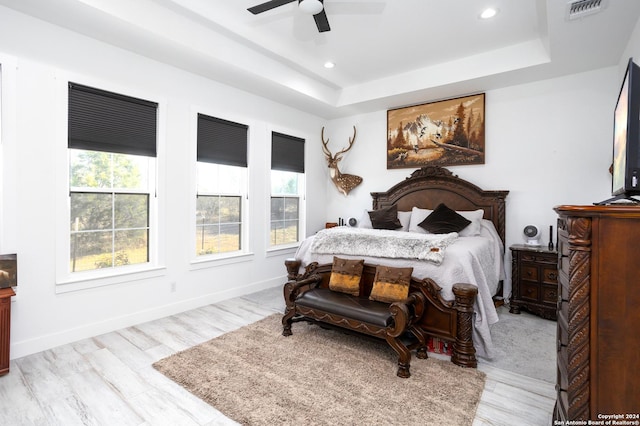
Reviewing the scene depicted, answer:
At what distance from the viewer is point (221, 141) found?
427 cm

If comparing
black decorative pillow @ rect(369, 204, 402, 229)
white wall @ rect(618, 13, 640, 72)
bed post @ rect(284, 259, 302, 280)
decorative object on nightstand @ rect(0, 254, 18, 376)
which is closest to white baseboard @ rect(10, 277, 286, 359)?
decorative object on nightstand @ rect(0, 254, 18, 376)

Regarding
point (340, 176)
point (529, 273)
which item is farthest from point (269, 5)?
point (529, 273)

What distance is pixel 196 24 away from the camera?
10.7 ft

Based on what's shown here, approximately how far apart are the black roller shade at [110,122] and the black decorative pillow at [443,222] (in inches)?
141

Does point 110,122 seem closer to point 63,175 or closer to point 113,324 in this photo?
point 63,175

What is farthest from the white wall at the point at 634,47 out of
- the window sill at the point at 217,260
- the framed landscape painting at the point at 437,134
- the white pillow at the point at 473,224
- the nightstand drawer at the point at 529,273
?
the window sill at the point at 217,260

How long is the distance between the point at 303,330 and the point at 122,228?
2268 millimetres

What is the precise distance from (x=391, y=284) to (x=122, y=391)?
2.19 m

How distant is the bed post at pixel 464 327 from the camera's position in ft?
8.05

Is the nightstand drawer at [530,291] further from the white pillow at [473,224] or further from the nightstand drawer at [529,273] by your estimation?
the white pillow at [473,224]

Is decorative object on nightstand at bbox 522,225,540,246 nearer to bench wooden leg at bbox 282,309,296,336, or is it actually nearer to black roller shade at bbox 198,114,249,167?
bench wooden leg at bbox 282,309,296,336

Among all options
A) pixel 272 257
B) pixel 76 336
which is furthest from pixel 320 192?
pixel 76 336

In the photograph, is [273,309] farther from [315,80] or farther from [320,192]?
[315,80]

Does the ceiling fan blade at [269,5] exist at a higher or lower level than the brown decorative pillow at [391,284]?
higher
